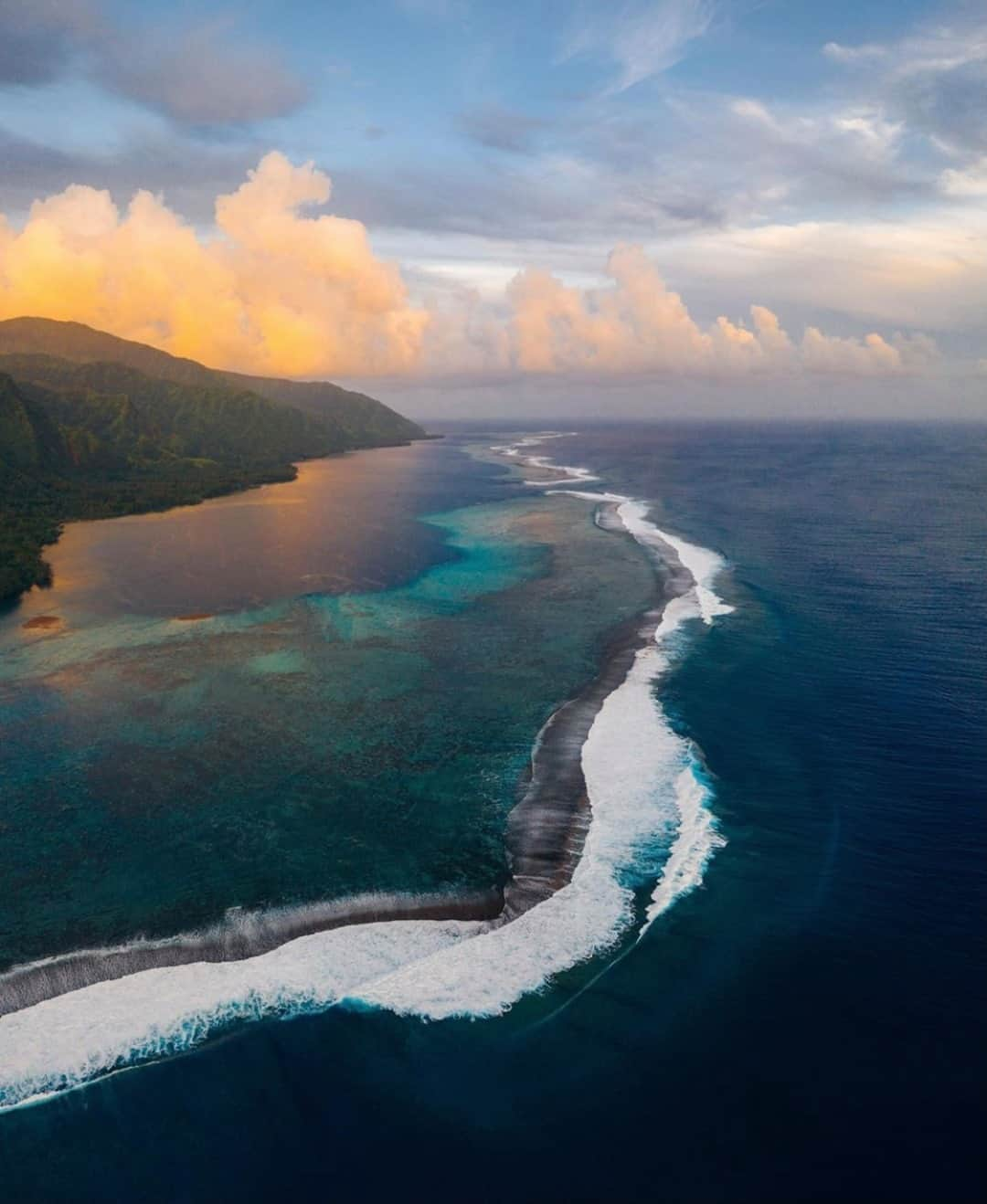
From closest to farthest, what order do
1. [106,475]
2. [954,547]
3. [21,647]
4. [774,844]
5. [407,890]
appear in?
[407,890] < [774,844] < [21,647] < [954,547] < [106,475]

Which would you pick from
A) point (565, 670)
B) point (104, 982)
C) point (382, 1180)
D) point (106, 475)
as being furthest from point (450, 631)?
Answer: point (106, 475)

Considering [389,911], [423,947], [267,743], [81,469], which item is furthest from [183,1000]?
[81,469]

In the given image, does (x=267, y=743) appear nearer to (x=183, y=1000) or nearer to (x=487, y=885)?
(x=487, y=885)

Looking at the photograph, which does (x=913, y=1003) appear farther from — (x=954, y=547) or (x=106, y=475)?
(x=106, y=475)

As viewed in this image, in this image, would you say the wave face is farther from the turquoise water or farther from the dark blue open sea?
the turquoise water

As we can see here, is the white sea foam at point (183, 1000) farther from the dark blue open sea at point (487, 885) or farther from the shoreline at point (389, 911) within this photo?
the shoreline at point (389, 911)

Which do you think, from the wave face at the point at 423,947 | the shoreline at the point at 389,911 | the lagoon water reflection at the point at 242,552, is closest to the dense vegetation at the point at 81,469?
the lagoon water reflection at the point at 242,552

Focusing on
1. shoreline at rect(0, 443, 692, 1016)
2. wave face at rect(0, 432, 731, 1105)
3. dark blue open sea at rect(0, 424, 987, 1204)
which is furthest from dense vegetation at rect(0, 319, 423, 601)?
wave face at rect(0, 432, 731, 1105)
